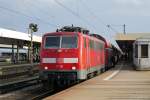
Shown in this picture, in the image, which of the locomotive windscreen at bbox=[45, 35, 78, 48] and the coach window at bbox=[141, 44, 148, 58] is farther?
the coach window at bbox=[141, 44, 148, 58]

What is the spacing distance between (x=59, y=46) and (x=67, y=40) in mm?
499

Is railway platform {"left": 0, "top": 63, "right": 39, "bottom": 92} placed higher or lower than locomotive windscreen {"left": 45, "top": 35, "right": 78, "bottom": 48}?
lower

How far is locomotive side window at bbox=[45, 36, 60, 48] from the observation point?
74.8 ft

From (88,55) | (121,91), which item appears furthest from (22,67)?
(121,91)

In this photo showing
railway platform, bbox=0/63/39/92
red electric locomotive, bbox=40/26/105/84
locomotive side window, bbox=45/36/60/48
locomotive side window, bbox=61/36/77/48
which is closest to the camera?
red electric locomotive, bbox=40/26/105/84

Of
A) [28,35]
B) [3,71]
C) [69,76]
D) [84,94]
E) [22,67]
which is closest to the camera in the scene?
[84,94]

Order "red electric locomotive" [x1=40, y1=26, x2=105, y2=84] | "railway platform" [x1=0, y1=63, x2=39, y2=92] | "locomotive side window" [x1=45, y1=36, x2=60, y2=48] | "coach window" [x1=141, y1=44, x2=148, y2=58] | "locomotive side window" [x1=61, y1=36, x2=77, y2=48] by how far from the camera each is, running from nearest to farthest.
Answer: "red electric locomotive" [x1=40, y1=26, x2=105, y2=84]
"locomotive side window" [x1=61, y1=36, x2=77, y2=48]
"locomotive side window" [x1=45, y1=36, x2=60, y2=48]
"railway platform" [x1=0, y1=63, x2=39, y2=92]
"coach window" [x1=141, y1=44, x2=148, y2=58]

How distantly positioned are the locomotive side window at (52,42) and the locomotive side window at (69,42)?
25 centimetres

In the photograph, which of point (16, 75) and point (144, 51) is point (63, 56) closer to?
point (16, 75)

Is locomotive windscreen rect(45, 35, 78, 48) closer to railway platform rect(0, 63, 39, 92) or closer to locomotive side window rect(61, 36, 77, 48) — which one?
locomotive side window rect(61, 36, 77, 48)

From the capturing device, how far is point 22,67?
124 ft

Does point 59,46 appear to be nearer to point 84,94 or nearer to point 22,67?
point 84,94

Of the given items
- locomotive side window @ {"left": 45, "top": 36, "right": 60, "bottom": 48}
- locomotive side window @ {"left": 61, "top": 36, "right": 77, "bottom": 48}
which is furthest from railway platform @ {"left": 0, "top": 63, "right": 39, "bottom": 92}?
locomotive side window @ {"left": 61, "top": 36, "right": 77, "bottom": 48}

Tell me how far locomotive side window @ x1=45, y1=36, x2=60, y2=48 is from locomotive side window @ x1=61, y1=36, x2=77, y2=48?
0.83 feet
